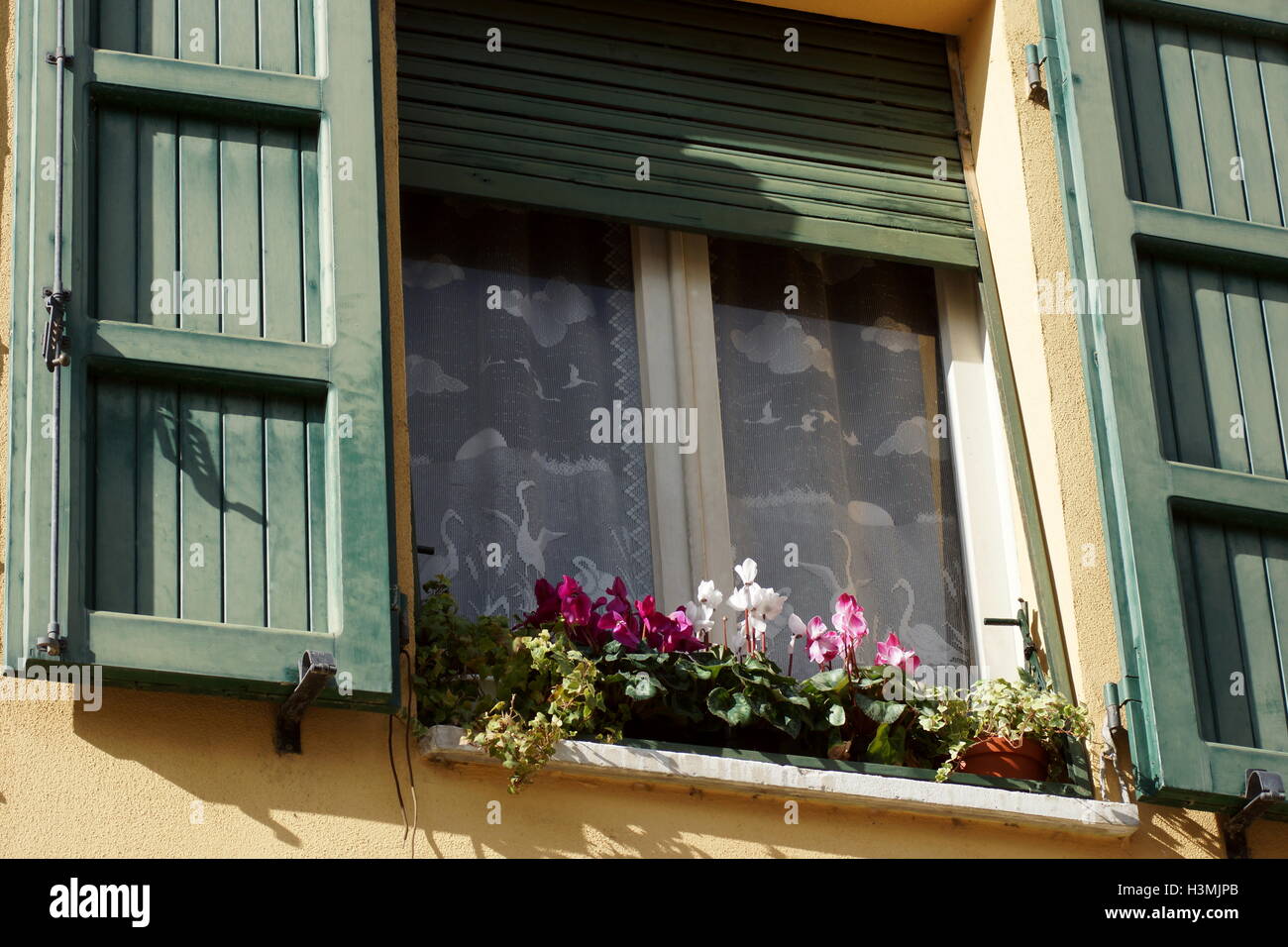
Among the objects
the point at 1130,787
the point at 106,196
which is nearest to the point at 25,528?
the point at 106,196

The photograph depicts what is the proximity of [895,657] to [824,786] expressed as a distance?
0.39 m

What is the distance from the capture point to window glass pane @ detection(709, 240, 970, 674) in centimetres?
527

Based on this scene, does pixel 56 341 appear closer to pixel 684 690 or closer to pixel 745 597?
pixel 684 690

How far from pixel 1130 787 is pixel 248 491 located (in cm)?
197

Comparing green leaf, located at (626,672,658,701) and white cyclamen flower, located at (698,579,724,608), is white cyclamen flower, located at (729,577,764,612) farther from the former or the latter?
green leaf, located at (626,672,658,701)

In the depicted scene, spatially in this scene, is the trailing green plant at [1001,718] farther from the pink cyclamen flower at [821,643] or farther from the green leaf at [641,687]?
the green leaf at [641,687]

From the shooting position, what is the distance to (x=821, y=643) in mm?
4828

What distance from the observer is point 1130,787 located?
4.71 metres

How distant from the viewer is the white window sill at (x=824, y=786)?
4.32m

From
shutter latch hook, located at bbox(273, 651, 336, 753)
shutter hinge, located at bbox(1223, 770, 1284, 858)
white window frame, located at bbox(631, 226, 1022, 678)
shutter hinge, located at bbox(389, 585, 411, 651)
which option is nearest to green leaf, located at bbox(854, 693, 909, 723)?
white window frame, located at bbox(631, 226, 1022, 678)

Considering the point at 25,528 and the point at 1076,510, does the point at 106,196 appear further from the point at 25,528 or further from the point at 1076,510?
the point at 1076,510

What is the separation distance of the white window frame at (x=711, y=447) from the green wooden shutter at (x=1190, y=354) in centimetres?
56

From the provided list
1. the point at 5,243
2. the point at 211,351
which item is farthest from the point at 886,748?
the point at 5,243

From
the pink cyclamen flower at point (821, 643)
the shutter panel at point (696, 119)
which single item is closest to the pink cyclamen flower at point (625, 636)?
the pink cyclamen flower at point (821, 643)
